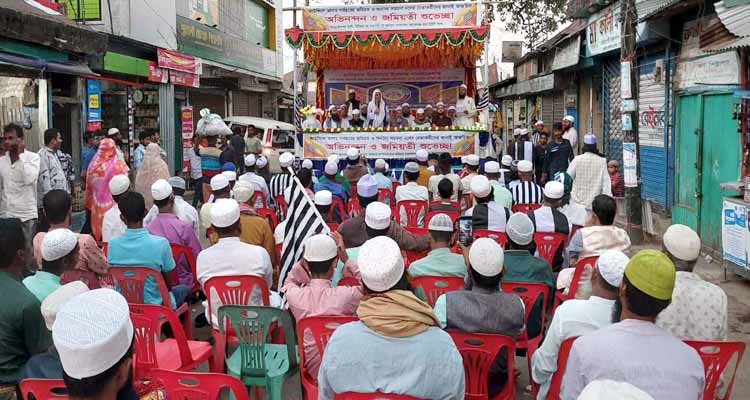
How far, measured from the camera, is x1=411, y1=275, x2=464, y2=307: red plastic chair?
4469mm

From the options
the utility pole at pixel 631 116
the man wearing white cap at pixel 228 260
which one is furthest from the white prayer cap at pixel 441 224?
the utility pole at pixel 631 116

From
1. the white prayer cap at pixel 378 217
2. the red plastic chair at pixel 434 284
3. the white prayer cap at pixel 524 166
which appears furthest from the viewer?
the white prayer cap at pixel 524 166

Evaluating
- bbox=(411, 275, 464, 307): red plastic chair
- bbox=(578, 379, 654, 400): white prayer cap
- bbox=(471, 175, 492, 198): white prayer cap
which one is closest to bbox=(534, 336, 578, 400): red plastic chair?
bbox=(411, 275, 464, 307): red plastic chair

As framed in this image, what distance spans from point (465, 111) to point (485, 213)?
8588 mm

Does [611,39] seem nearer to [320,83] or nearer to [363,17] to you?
[363,17]

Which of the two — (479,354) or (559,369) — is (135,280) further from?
(559,369)

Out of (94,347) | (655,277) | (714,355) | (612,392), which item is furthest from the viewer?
(714,355)

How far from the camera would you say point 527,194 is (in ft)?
25.6

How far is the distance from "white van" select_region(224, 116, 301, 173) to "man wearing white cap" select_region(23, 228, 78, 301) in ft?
53.6

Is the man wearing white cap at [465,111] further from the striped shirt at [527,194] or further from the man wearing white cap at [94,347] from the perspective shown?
the man wearing white cap at [94,347]

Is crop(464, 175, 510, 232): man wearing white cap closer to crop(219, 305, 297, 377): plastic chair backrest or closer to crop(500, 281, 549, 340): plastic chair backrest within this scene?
crop(500, 281, 549, 340): plastic chair backrest

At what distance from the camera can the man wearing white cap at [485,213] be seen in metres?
6.26

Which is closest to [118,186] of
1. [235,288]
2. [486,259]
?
[235,288]

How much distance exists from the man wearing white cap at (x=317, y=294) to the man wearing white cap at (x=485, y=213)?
2481 mm
